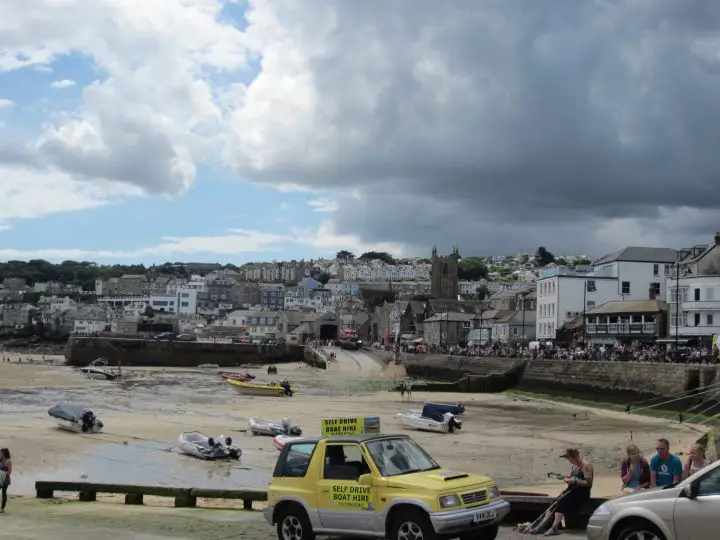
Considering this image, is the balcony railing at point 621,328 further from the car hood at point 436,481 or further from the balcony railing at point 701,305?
the car hood at point 436,481

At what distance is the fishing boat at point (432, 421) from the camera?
35969 mm

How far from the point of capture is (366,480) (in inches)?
425

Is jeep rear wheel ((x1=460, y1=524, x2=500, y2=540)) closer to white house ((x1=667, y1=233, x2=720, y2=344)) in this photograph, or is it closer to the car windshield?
the car windshield

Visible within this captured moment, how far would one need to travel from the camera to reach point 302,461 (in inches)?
465

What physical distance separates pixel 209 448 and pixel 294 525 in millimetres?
16277

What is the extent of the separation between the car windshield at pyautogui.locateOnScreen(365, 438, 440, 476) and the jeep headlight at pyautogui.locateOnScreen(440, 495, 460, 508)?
0.86 m

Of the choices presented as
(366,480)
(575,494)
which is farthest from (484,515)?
(575,494)

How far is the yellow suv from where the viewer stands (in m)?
10.2

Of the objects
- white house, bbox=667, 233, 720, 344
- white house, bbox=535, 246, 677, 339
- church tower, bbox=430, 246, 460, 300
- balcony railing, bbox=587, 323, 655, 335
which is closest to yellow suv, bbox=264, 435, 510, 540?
white house, bbox=667, 233, 720, 344

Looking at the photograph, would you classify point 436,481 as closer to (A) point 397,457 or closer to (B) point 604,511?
(A) point 397,457

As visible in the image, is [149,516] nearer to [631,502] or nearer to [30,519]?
[30,519]

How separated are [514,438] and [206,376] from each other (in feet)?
188

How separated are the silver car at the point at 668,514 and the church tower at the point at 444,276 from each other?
183 metres

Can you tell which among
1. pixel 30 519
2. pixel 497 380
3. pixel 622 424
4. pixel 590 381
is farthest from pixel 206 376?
pixel 30 519
